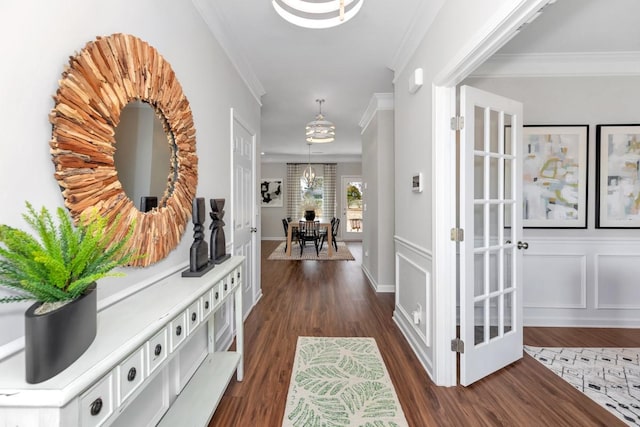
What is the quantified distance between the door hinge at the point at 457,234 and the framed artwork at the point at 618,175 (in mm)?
1999

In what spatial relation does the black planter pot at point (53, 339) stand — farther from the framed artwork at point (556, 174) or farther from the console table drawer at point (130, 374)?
the framed artwork at point (556, 174)

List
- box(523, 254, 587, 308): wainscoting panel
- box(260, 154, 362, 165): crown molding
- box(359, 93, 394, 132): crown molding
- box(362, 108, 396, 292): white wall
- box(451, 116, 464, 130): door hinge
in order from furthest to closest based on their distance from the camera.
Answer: box(260, 154, 362, 165): crown molding → box(362, 108, 396, 292): white wall → box(359, 93, 394, 132): crown molding → box(523, 254, 587, 308): wainscoting panel → box(451, 116, 464, 130): door hinge

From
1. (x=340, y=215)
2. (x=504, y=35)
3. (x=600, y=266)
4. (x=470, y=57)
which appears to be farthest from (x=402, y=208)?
(x=340, y=215)

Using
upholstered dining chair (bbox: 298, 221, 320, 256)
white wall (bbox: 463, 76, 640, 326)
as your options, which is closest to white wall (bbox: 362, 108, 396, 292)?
white wall (bbox: 463, 76, 640, 326)

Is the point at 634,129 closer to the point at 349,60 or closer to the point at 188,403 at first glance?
the point at 349,60

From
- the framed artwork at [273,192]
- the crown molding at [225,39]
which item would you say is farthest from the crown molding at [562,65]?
the framed artwork at [273,192]

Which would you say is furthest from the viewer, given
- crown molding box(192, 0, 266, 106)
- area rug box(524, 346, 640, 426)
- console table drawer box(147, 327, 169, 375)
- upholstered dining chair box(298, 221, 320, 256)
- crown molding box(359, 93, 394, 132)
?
upholstered dining chair box(298, 221, 320, 256)

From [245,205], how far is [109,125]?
2088 mm

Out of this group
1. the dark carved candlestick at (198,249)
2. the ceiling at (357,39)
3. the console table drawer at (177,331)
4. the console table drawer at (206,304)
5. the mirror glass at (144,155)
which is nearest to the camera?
the console table drawer at (177,331)

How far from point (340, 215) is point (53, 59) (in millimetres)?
9077

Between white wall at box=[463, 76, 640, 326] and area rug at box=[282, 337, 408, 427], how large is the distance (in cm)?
184

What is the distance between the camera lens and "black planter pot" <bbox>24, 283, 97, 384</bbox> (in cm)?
66

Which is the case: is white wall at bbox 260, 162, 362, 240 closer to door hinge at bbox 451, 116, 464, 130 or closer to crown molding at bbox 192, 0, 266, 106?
crown molding at bbox 192, 0, 266, 106

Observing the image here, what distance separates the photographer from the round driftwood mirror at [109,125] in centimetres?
99
